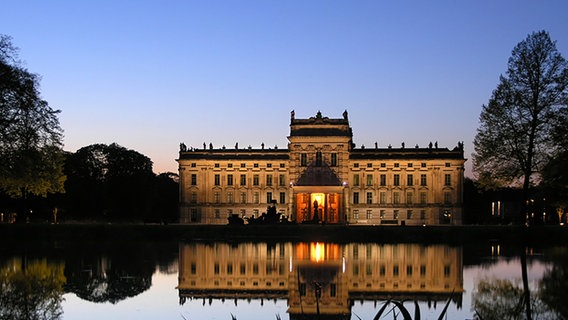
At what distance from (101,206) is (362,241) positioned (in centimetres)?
4512

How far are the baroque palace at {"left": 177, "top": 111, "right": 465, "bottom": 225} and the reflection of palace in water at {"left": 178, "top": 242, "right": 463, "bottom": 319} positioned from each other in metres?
52.9

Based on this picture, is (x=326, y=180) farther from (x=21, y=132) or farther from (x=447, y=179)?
(x=21, y=132)

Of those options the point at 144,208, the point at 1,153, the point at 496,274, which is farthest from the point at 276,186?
the point at 496,274

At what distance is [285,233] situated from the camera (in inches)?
2031

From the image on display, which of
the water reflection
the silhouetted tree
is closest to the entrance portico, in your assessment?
the silhouetted tree

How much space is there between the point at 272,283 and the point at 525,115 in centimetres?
3446

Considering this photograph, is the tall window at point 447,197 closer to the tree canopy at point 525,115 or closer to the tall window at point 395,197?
the tall window at point 395,197

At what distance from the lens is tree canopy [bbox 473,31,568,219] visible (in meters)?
50.1

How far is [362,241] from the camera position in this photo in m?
45.4

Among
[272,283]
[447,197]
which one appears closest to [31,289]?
[272,283]

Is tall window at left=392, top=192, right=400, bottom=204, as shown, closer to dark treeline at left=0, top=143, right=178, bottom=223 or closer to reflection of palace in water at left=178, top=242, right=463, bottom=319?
dark treeline at left=0, top=143, right=178, bottom=223

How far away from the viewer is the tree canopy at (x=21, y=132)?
130 feet

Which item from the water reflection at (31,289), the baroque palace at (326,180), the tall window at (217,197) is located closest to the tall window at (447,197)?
the baroque palace at (326,180)

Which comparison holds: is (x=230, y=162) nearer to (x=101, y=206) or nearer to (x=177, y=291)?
(x=101, y=206)
